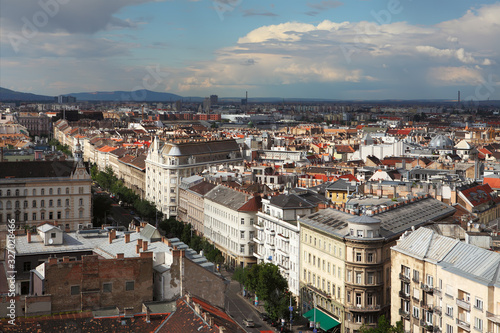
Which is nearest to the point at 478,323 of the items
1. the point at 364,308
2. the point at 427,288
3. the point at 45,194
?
the point at 427,288

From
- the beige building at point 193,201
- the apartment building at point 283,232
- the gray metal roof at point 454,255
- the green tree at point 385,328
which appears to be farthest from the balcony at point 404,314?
the beige building at point 193,201

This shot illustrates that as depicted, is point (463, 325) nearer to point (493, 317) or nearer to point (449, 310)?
point (449, 310)

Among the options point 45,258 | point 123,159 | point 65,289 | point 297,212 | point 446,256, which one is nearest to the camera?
point 65,289

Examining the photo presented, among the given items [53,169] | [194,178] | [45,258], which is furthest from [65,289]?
[194,178]

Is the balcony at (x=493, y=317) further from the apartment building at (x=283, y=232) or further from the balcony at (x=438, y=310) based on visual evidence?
the apartment building at (x=283, y=232)

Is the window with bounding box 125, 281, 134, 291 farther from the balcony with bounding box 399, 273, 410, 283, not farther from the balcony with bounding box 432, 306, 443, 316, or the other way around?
the balcony with bounding box 432, 306, 443, 316

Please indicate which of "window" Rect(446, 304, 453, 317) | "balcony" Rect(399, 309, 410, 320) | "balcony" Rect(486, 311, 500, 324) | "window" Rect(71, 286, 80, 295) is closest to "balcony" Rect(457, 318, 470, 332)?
"window" Rect(446, 304, 453, 317)

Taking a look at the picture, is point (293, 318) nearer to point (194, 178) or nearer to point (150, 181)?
point (194, 178)
